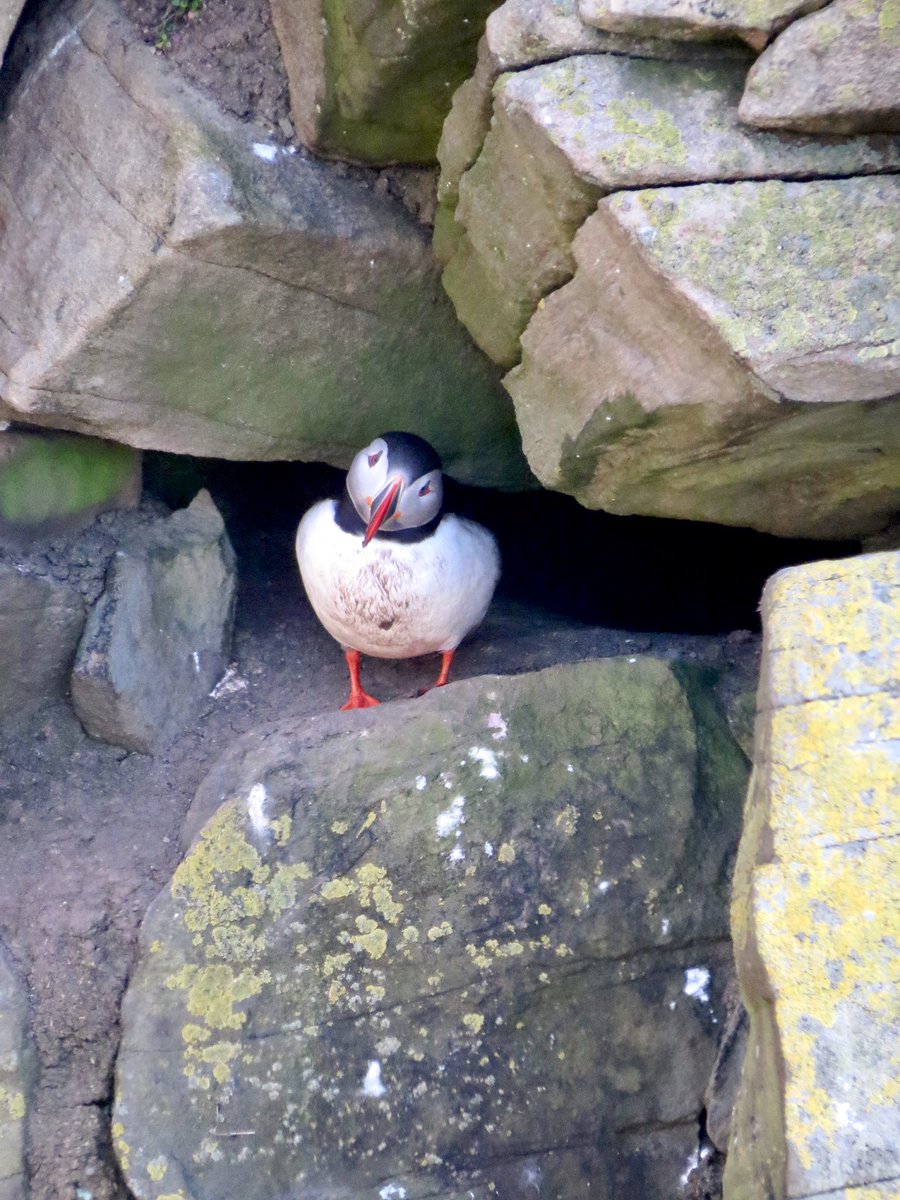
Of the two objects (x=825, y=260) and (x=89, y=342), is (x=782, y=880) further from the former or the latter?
(x=89, y=342)

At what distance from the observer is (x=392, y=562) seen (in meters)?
3.71

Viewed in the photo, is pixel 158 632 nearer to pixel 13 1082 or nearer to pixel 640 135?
pixel 13 1082

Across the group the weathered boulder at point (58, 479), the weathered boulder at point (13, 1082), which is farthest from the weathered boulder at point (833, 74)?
the weathered boulder at point (13, 1082)

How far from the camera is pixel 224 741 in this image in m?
3.58

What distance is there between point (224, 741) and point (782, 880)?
225 cm

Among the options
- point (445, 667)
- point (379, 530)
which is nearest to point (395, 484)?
point (379, 530)

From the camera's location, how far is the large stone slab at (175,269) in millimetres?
3105

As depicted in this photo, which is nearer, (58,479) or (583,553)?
(58,479)

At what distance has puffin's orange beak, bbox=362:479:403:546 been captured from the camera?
3473 mm

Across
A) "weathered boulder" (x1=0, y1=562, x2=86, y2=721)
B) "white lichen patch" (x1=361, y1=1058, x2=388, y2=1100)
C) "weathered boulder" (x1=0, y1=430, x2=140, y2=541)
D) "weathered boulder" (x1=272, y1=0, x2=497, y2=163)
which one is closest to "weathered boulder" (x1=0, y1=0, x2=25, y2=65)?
"weathered boulder" (x1=272, y1=0, x2=497, y2=163)

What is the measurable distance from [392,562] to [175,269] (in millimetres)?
1116

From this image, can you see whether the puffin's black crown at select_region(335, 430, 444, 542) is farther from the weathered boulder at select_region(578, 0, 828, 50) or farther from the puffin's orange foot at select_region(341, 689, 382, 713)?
the weathered boulder at select_region(578, 0, 828, 50)

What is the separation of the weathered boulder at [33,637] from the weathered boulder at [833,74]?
7.48 ft

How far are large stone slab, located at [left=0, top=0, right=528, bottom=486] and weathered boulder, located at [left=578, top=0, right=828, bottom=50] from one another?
1.10m
